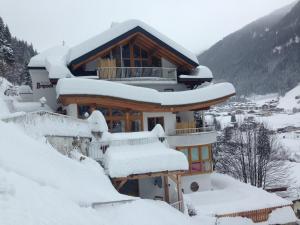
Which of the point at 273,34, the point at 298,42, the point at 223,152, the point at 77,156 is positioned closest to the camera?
the point at 77,156

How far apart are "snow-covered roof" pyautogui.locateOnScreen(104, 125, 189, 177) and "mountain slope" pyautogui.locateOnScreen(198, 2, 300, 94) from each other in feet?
499

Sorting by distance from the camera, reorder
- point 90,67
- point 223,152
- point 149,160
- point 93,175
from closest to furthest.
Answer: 1. point 93,175
2. point 149,160
3. point 90,67
4. point 223,152

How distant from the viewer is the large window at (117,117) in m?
21.7

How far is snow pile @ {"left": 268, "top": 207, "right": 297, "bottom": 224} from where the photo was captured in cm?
1736

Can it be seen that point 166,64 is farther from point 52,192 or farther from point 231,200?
point 52,192

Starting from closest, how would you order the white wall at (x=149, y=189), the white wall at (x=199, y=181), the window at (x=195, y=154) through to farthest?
the white wall at (x=149, y=189) < the white wall at (x=199, y=181) < the window at (x=195, y=154)

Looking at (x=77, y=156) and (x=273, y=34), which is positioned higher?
(x=273, y=34)

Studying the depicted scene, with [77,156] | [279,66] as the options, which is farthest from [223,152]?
[279,66]

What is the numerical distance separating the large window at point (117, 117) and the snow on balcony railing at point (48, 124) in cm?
535

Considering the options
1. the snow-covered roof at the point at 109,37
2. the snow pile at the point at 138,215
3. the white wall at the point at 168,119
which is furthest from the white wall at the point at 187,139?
the snow pile at the point at 138,215

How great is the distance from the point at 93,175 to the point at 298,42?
16544cm

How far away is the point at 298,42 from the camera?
15612 cm

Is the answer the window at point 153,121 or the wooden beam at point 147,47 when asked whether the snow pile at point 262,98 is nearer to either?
the wooden beam at point 147,47

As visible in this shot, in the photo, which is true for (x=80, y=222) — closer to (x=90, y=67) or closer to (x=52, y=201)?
(x=52, y=201)
